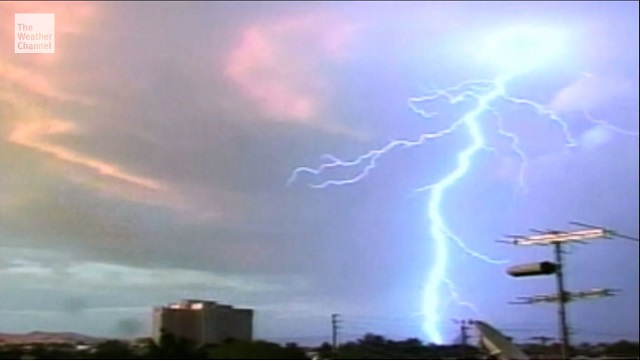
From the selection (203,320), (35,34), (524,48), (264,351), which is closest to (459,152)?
(524,48)

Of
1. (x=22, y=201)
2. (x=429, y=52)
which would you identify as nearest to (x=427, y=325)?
(x=429, y=52)

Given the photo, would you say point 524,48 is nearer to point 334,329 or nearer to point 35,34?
point 334,329

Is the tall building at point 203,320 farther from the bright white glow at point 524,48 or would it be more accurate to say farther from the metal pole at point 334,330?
the bright white glow at point 524,48

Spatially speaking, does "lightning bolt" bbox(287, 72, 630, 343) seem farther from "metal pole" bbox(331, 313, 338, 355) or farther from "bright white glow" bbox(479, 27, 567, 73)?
"metal pole" bbox(331, 313, 338, 355)

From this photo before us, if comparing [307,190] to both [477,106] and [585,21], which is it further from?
[585,21]

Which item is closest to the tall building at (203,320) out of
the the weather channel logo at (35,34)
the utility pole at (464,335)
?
the utility pole at (464,335)

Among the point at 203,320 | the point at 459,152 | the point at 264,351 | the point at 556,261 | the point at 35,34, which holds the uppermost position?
the point at 35,34
